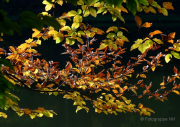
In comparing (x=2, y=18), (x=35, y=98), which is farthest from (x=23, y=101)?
(x=2, y=18)

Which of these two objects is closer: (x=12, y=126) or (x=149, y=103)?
(x=12, y=126)

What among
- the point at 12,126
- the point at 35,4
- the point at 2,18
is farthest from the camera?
the point at 35,4

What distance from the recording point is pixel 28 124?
208 inches

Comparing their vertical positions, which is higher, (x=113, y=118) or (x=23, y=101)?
(x=23, y=101)

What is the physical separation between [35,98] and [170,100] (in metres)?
4.20

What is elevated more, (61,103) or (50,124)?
(61,103)

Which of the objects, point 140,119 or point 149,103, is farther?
point 149,103

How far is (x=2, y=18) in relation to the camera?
829 millimetres

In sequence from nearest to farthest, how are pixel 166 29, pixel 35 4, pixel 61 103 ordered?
pixel 61 103, pixel 166 29, pixel 35 4

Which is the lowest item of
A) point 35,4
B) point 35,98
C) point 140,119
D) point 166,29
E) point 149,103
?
point 140,119

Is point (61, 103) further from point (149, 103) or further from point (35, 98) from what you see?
point (149, 103)

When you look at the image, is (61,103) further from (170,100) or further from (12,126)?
(170,100)

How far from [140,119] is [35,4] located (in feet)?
77.9

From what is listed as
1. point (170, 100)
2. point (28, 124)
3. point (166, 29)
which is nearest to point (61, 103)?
point (28, 124)
